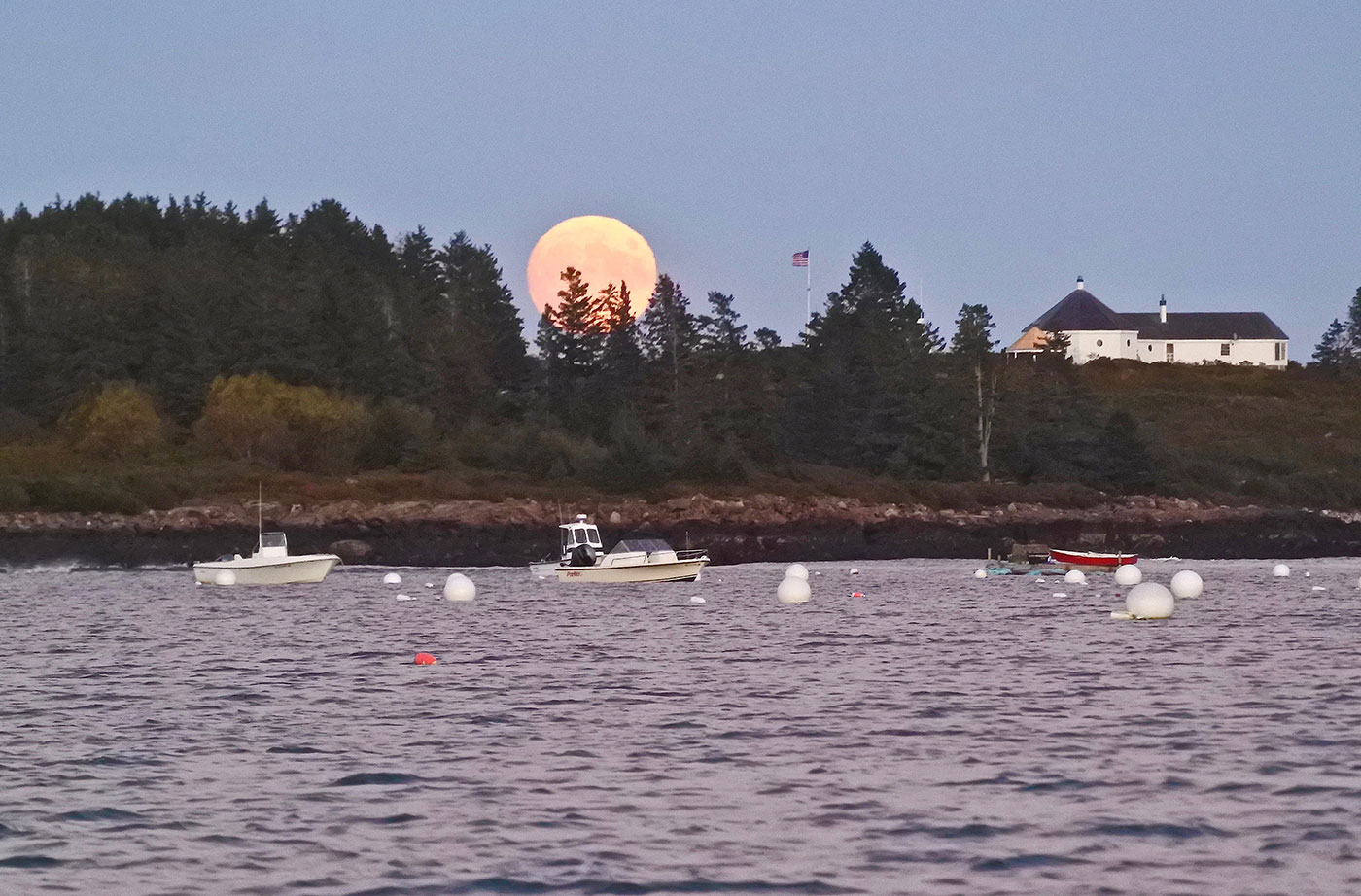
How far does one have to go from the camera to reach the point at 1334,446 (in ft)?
462

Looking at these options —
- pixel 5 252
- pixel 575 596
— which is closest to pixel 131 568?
pixel 575 596

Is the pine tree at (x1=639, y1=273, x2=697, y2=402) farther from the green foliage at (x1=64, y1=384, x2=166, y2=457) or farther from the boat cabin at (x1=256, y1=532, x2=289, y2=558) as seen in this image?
the boat cabin at (x1=256, y1=532, x2=289, y2=558)

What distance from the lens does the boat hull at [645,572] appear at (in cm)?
6036

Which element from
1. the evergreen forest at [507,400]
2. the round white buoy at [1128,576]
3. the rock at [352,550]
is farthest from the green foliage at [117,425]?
the round white buoy at [1128,576]

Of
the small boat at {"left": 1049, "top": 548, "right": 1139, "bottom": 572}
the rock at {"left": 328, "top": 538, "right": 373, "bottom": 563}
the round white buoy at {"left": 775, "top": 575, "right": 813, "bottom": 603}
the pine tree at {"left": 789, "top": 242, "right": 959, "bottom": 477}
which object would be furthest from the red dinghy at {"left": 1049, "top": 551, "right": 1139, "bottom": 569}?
the pine tree at {"left": 789, "top": 242, "right": 959, "bottom": 477}

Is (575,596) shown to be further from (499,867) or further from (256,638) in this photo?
(499,867)

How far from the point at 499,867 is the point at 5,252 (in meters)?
134

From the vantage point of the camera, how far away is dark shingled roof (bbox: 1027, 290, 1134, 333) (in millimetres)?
181125

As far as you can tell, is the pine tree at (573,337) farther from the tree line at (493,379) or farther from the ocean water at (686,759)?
the ocean water at (686,759)

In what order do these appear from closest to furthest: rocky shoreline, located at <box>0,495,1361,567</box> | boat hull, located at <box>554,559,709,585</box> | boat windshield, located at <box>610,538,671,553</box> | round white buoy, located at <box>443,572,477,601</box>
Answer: round white buoy, located at <box>443,572,477,601</box> < boat hull, located at <box>554,559,709,585</box> < boat windshield, located at <box>610,538,671,553</box> < rocky shoreline, located at <box>0,495,1361,567</box>

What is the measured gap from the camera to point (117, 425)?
10869cm

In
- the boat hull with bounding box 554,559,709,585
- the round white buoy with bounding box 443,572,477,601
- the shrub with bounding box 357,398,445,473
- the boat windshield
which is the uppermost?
the shrub with bounding box 357,398,445,473

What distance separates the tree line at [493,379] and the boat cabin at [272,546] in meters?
40.2

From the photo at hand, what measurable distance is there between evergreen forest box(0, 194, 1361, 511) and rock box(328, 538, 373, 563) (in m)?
16.3
